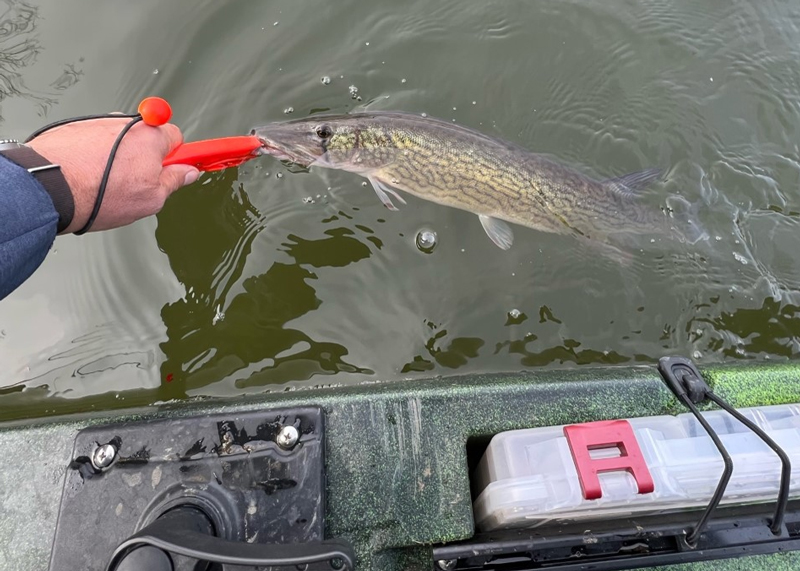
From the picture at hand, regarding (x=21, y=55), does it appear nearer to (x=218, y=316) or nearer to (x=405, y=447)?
(x=218, y=316)

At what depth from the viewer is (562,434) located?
1.85m

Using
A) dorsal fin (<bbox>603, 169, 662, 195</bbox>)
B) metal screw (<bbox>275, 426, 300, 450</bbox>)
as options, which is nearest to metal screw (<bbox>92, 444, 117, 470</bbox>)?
metal screw (<bbox>275, 426, 300, 450</bbox>)

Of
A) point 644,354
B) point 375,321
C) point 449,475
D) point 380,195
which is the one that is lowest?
point 644,354

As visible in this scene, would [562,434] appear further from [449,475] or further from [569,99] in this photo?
[569,99]

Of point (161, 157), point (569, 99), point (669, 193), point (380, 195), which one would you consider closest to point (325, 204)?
point (380, 195)

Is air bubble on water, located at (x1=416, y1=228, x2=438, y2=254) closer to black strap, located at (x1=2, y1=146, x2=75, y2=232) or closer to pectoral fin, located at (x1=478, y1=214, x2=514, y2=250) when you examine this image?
pectoral fin, located at (x1=478, y1=214, x2=514, y2=250)

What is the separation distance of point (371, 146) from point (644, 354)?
7.34 feet

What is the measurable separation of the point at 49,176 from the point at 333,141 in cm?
182

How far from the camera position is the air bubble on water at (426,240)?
357 cm

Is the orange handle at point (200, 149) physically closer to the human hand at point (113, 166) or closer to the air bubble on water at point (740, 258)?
the human hand at point (113, 166)

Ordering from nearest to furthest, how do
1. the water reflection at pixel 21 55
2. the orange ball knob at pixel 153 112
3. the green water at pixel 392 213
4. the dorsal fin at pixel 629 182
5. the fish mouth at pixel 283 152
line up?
the orange ball knob at pixel 153 112 < the fish mouth at pixel 283 152 < the green water at pixel 392 213 < the dorsal fin at pixel 629 182 < the water reflection at pixel 21 55

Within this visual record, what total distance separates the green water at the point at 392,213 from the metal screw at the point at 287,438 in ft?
4.35

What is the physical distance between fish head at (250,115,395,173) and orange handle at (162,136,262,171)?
0.66 metres

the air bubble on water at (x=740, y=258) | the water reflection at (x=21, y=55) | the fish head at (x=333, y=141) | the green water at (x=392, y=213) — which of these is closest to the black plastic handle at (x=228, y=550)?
the green water at (x=392, y=213)
